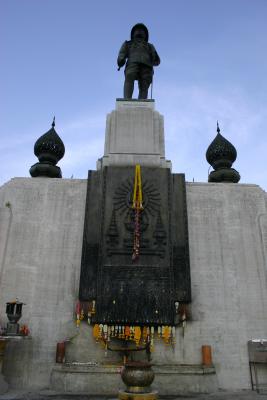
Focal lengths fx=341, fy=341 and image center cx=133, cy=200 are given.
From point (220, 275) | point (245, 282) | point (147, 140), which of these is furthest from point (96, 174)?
point (245, 282)

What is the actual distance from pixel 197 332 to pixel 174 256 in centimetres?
223

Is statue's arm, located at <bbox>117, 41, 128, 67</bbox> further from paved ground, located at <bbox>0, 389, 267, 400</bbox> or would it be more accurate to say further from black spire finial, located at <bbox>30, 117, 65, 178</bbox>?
paved ground, located at <bbox>0, 389, 267, 400</bbox>

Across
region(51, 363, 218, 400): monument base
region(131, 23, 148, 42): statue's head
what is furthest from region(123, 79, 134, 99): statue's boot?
region(51, 363, 218, 400): monument base

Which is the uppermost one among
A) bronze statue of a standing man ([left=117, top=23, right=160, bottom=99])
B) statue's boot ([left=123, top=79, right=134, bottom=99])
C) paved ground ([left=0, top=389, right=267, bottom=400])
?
bronze statue of a standing man ([left=117, top=23, right=160, bottom=99])

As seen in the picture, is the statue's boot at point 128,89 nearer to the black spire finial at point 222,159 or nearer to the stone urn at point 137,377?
the black spire finial at point 222,159

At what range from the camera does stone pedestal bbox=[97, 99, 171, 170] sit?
12305mm

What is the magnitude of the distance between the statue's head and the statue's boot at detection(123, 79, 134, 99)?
2.47m

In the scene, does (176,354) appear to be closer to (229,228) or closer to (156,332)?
(156,332)

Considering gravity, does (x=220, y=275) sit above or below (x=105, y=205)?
below

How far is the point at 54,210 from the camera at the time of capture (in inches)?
441

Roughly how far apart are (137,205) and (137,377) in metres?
5.53

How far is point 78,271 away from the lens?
1032cm

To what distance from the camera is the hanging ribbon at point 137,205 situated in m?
10.3

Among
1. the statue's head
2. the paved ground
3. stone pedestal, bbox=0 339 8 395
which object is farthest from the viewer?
the statue's head
